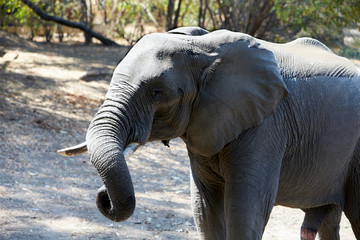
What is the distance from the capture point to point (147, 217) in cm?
658

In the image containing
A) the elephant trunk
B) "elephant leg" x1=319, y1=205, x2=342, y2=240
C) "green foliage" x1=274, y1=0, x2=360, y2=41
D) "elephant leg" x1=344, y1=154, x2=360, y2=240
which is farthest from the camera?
"green foliage" x1=274, y1=0, x2=360, y2=41

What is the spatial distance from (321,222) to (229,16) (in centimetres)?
1100

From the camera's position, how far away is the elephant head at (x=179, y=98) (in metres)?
3.02

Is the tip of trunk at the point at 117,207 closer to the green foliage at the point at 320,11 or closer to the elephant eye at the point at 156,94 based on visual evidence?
the elephant eye at the point at 156,94

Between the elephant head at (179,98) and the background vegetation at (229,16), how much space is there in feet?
20.9

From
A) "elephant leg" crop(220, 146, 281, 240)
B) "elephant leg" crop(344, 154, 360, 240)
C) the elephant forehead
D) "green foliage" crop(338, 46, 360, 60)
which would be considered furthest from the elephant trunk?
"green foliage" crop(338, 46, 360, 60)

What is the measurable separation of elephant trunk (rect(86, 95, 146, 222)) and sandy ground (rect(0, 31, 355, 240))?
262 centimetres

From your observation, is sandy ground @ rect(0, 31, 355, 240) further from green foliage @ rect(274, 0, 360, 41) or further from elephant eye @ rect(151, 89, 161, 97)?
green foliage @ rect(274, 0, 360, 41)

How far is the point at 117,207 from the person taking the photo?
3.01 meters

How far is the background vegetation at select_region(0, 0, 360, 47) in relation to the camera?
483 inches

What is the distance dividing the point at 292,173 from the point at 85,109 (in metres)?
7.47

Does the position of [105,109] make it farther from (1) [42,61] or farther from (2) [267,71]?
(1) [42,61]

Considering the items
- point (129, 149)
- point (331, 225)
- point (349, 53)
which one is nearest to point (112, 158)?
point (129, 149)

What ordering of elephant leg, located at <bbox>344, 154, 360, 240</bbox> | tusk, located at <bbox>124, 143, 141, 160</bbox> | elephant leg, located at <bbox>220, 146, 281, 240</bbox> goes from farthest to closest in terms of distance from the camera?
elephant leg, located at <bbox>344, 154, 360, 240</bbox>, elephant leg, located at <bbox>220, 146, 281, 240</bbox>, tusk, located at <bbox>124, 143, 141, 160</bbox>
